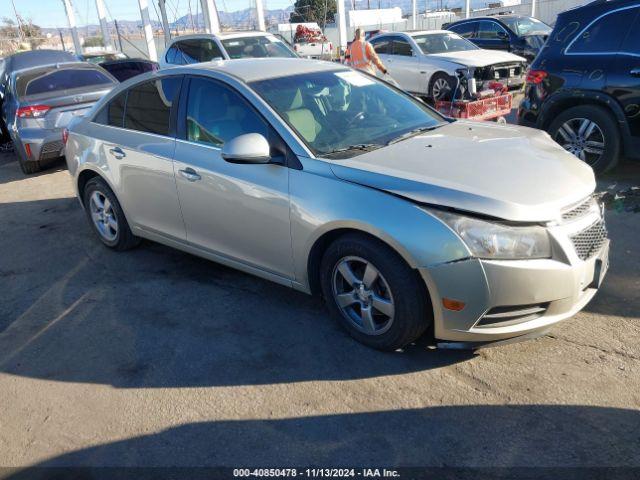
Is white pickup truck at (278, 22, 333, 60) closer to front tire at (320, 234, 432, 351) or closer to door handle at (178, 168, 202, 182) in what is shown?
door handle at (178, 168, 202, 182)

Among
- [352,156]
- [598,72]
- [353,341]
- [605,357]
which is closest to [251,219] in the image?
[352,156]

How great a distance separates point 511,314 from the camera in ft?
9.68

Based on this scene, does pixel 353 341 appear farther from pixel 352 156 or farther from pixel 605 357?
pixel 605 357

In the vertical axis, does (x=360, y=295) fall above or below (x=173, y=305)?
above

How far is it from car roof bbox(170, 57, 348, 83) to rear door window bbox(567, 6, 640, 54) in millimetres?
3095

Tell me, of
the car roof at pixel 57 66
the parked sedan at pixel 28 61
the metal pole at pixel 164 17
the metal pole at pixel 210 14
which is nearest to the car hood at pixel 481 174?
the car roof at pixel 57 66

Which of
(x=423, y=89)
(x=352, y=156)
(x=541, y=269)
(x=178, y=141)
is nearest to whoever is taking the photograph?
(x=541, y=269)

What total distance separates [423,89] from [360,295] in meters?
10.0

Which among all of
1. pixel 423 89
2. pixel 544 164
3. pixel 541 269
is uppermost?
pixel 544 164

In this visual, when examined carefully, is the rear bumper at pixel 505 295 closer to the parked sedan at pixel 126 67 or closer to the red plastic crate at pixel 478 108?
the red plastic crate at pixel 478 108

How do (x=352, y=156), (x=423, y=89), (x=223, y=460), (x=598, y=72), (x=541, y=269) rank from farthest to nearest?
1. (x=423, y=89)
2. (x=598, y=72)
3. (x=352, y=156)
4. (x=541, y=269)
5. (x=223, y=460)

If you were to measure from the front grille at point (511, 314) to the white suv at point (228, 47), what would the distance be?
355 inches

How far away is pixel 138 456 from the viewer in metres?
2.76

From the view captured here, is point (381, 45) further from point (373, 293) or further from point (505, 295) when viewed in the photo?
point (505, 295)
